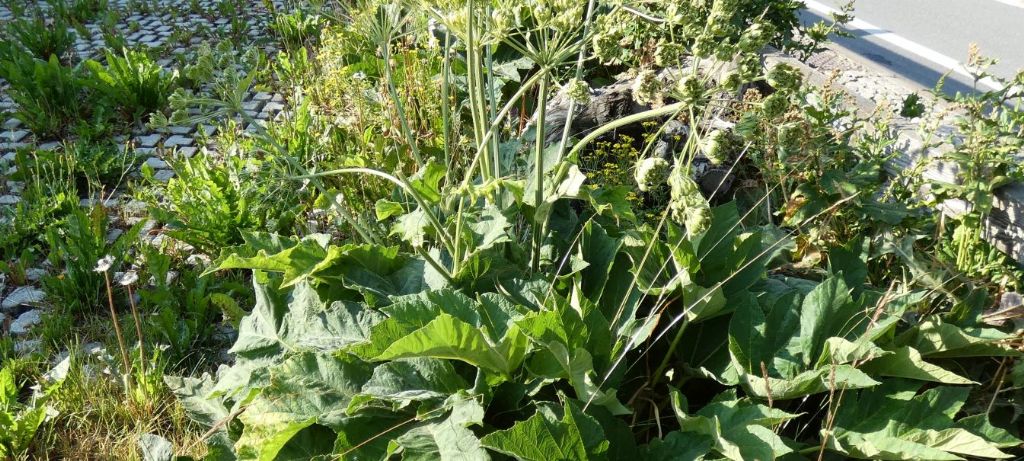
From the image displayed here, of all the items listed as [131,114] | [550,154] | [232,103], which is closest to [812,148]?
[550,154]

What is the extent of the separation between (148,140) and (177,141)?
19 centimetres

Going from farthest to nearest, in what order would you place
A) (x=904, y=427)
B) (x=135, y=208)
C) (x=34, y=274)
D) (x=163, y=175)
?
(x=163, y=175)
(x=135, y=208)
(x=34, y=274)
(x=904, y=427)

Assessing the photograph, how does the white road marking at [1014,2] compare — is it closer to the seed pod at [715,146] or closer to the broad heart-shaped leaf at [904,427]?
the broad heart-shaped leaf at [904,427]

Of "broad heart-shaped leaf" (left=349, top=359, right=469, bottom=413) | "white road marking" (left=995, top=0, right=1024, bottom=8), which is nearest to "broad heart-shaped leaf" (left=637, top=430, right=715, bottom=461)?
"broad heart-shaped leaf" (left=349, top=359, right=469, bottom=413)

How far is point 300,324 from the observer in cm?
224

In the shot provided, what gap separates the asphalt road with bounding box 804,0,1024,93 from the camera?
6195 millimetres

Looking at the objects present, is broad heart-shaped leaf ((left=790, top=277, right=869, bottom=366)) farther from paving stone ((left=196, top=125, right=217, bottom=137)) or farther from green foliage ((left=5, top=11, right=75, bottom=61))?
green foliage ((left=5, top=11, right=75, bottom=61))

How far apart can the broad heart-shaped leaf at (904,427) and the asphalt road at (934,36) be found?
4.51m

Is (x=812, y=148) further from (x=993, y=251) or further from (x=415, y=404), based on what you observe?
(x=415, y=404)

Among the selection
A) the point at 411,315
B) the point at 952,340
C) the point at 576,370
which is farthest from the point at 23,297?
the point at 952,340

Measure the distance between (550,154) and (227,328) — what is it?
151cm

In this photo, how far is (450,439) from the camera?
1.81 m

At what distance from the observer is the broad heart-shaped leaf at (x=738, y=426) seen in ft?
5.69

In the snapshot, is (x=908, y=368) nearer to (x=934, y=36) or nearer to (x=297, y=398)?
(x=297, y=398)
